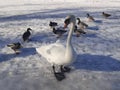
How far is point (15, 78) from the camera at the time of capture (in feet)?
29.2

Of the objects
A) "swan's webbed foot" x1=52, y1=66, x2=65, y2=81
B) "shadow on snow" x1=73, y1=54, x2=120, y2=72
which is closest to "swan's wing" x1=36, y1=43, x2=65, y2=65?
"swan's webbed foot" x1=52, y1=66, x2=65, y2=81

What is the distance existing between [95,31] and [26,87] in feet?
28.6

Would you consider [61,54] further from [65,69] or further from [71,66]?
[71,66]

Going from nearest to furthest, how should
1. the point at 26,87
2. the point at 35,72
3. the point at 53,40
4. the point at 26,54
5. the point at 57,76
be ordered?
the point at 26,87, the point at 57,76, the point at 35,72, the point at 26,54, the point at 53,40

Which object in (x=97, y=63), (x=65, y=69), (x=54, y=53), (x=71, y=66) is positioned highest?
(x=54, y=53)

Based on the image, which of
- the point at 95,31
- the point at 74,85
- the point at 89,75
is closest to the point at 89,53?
the point at 89,75

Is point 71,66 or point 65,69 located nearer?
point 65,69

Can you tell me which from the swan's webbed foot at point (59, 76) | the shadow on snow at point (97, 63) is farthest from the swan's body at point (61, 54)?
the shadow on snow at point (97, 63)

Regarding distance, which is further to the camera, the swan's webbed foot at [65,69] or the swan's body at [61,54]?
the swan's webbed foot at [65,69]

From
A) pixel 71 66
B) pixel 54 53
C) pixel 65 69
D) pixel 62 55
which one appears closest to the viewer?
pixel 62 55

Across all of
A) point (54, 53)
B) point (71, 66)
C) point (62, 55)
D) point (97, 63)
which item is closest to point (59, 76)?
point (62, 55)

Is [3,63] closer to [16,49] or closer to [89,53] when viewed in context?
[16,49]

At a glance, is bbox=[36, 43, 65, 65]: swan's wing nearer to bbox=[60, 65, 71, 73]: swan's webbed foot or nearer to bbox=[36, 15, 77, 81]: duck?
bbox=[36, 15, 77, 81]: duck

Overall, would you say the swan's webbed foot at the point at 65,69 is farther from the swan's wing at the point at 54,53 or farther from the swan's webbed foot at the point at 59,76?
the swan's wing at the point at 54,53
